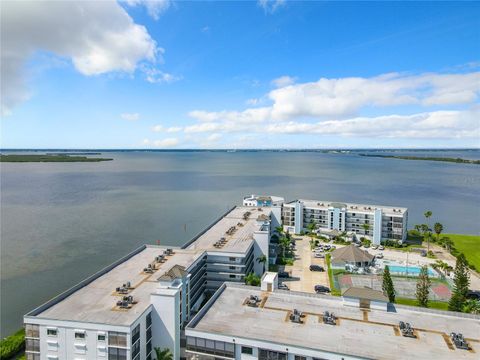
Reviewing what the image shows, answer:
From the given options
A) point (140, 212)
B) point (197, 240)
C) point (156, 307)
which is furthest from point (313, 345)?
point (140, 212)

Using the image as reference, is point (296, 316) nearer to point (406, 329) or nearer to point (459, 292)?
point (406, 329)

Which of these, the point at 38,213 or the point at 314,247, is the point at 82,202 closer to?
the point at 38,213

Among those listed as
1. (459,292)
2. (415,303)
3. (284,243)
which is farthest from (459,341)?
(284,243)

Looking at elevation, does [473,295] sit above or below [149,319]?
below

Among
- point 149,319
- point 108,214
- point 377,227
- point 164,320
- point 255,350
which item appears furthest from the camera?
point 108,214

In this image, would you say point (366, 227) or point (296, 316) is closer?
point (296, 316)

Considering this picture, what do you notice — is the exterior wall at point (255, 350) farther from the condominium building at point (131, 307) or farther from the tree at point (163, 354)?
the condominium building at point (131, 307)
